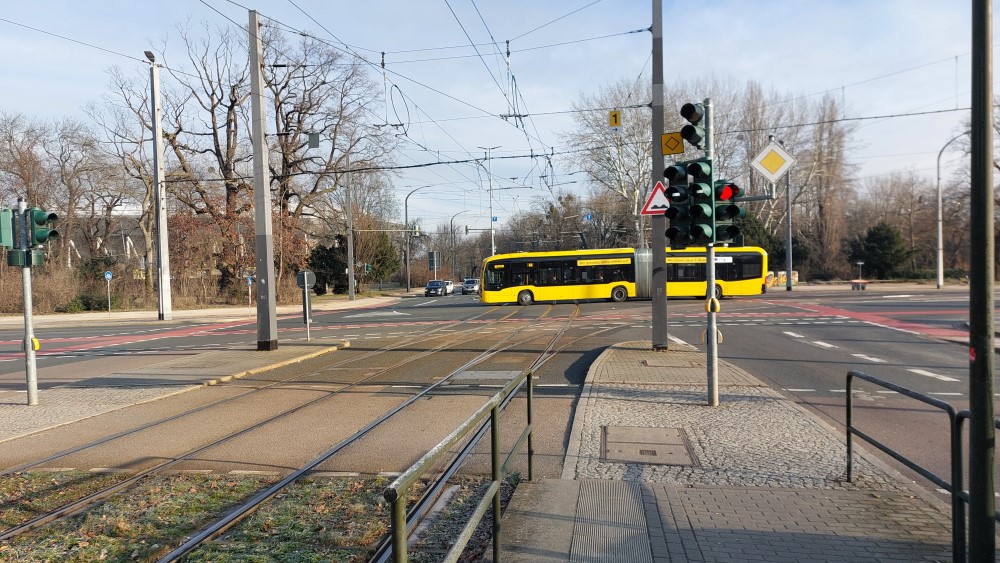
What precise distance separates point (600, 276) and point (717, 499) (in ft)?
115

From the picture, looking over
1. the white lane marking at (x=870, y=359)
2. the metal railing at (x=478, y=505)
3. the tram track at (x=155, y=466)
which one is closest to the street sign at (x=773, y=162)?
the metal railing at (x=478, y=505)

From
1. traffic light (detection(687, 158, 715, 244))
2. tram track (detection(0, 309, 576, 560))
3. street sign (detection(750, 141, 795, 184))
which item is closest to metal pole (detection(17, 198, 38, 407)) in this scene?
tram track (detection(0, 309, 576, 560))

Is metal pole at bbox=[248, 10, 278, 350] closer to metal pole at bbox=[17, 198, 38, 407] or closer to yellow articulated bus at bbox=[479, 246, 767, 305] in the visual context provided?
metal pole at bbox=[17, 198, 38, 407]

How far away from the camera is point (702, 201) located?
9.62 m

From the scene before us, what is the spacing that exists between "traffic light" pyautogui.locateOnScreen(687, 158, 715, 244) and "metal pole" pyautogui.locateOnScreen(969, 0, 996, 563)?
18.5 feet

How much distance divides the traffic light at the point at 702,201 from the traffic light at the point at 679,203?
0.12 m

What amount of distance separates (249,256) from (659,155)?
41079mm

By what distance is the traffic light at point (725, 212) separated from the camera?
9695 millimetres

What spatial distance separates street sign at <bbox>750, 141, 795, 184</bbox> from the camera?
32.1ft

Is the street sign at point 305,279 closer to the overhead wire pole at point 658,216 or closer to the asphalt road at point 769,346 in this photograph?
the asphalt road at point 769,346

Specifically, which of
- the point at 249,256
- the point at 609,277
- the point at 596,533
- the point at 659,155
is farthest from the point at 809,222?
the point at 596,533

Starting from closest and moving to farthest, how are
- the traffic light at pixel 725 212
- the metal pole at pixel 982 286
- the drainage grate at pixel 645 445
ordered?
the metal pole at pixel 982 286 < the drainage grate at pixel 645 445 < the traffic light at pixel 725 212

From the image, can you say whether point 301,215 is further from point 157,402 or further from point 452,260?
point 452,260

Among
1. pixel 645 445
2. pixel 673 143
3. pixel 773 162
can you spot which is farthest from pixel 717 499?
pixel 673 143
